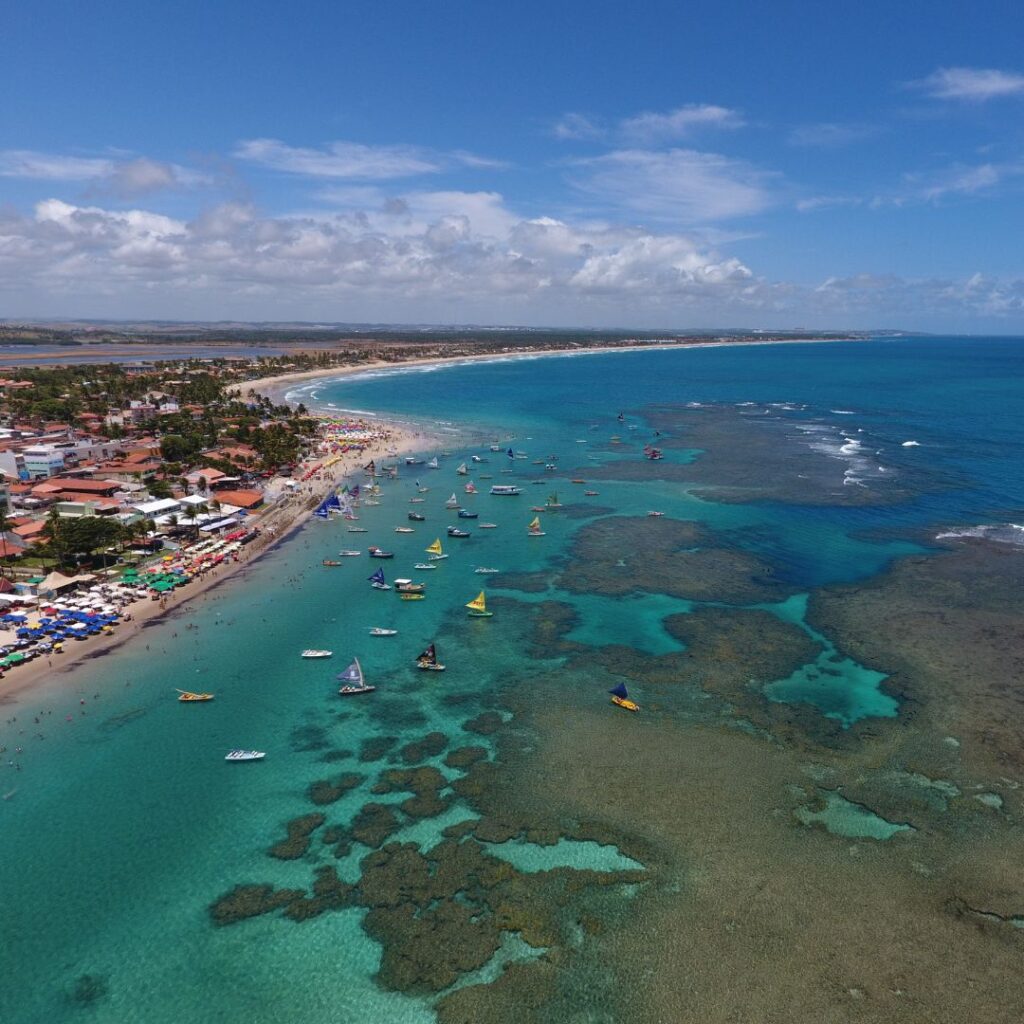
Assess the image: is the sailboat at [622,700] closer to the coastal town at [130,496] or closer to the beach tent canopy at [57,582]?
the coastal town at [130,496]

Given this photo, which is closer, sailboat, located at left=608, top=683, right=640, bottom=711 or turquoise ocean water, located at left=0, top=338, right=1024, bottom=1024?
turquoise ocean water, located at left=0, top=338, right=1024, bottom=1024

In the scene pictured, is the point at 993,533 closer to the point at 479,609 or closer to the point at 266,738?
the point at 479,609

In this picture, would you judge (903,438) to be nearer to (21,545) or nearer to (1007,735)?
(1007,735)

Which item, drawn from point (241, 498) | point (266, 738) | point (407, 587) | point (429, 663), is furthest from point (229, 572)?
point (266, 738)

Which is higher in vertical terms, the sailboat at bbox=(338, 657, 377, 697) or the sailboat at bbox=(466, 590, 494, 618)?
the sailboat at bbox=(466, 590, 494, 618)

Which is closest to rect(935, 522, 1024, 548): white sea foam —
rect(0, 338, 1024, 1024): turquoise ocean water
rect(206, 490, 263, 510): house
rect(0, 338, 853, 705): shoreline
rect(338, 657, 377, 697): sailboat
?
rect(0, 338, 1024, 1024): turquoise ocean water

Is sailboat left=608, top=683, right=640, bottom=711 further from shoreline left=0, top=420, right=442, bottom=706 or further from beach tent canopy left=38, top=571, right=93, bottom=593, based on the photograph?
beach tent canopy left=38, top=571, right=93, bottom=593

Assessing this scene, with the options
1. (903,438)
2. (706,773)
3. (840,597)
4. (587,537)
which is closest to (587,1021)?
(706,773)
